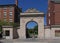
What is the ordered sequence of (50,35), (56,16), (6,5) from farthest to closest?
(6,5), (56,16), (50,35)

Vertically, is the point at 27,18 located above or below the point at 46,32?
above

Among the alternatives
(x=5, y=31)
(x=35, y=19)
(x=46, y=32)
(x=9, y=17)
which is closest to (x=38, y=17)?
(x=35, y=19)

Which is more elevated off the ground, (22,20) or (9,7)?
(9,7)

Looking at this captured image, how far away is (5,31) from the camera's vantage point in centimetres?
5741

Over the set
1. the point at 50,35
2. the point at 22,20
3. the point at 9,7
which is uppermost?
the point at 9,7

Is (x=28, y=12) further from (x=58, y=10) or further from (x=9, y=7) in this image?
(x=9, y=7)

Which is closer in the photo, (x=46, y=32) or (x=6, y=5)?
(x=46, y=32)

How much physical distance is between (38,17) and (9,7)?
41886 millimetres

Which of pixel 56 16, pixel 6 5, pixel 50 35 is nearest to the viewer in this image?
pixel 50 35

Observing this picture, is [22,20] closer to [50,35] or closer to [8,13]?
[50,35]

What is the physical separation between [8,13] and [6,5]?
148 inches

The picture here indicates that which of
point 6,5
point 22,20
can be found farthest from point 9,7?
point 22,20

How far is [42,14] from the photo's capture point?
59.8 metres

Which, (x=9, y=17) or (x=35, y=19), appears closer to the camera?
(x=35, y=19)
